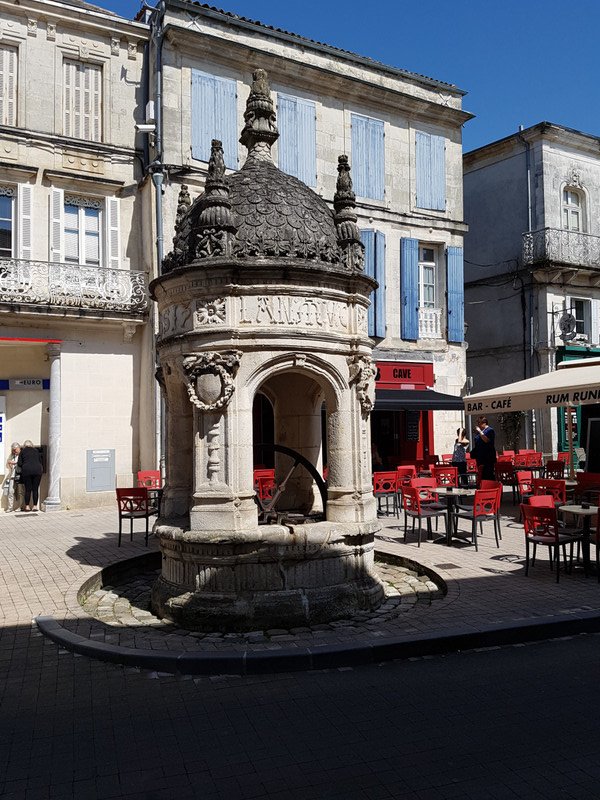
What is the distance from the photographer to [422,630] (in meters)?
6.06

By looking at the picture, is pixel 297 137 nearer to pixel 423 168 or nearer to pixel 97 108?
pixel 423 168

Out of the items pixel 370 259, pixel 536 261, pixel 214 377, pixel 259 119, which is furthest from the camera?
pixel 536 261

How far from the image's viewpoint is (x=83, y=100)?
16.3m

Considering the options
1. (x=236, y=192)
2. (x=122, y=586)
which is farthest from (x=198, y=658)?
(x=236, y=192)

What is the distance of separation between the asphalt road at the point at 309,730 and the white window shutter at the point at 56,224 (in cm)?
1189

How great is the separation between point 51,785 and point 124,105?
16114 mm

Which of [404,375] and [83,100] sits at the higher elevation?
[83,100]

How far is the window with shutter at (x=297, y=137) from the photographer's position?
17.7 metres

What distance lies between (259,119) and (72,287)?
8.87 m

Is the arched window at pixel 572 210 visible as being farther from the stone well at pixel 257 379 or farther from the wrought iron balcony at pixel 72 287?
the stone well at pixel 257 379

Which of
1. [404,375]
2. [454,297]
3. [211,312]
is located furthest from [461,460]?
[211,312]

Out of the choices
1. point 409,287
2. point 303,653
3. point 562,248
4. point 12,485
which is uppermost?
point 562,248

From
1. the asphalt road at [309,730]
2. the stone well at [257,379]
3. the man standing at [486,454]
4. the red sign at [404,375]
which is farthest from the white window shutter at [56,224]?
the asphalt road at [309,730]

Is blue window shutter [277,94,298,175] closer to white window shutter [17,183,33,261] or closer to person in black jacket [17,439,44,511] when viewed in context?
white window shutter [17,183,33,261]
